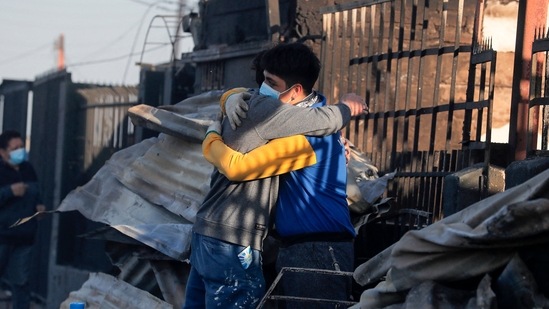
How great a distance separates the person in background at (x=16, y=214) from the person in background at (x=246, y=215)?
23.8ft

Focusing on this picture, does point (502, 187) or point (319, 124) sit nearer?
point (319, 124)

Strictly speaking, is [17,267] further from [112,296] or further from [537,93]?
[537,93]

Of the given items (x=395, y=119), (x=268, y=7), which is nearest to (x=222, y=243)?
(x=395, y=119)

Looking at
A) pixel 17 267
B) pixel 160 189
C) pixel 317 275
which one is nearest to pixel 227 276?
pixel 317 275

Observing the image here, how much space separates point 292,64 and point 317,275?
987mm

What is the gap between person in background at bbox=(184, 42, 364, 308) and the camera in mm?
4988

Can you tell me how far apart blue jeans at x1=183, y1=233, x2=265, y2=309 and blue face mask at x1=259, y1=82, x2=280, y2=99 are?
0.73m

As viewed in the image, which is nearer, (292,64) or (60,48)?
(292,64)

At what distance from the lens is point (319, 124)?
16.4 feet

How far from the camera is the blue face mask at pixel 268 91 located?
5199 mm

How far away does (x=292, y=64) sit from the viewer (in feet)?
16.9

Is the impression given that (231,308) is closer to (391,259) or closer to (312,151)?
(312,151)

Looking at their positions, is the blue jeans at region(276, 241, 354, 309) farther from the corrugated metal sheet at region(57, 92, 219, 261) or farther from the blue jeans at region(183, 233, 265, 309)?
the corrugated metal sheet at region(57, 92, 219, 261)

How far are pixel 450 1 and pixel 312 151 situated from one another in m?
2.10
